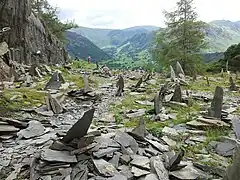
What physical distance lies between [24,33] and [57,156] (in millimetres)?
26744

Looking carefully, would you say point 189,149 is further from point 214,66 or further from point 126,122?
point 214,66

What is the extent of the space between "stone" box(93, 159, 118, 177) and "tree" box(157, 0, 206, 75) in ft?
86.0

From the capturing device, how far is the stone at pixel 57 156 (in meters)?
6.08

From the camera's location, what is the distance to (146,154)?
6.91 metres

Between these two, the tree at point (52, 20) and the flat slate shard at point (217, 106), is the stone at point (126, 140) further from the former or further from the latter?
the tree at point (52, 20)

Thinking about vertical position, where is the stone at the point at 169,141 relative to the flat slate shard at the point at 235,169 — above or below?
below

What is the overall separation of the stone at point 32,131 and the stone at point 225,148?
194 inches

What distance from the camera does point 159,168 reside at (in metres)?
6.08

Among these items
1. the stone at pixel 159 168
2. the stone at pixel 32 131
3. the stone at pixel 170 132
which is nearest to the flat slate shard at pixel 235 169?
the stone at pixel 159 168

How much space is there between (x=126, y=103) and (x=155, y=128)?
15.8 ft

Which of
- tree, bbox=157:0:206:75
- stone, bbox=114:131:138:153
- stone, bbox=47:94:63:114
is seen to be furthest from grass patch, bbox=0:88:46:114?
tree, bbox=157:0:206:75

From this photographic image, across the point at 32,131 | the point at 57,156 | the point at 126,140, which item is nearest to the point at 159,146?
the point at 126,140

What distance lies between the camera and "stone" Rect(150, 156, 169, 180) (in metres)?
5.84

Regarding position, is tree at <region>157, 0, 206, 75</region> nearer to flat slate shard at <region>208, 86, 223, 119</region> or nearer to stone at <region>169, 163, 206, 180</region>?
flat slate shard at <region>208, 86, 223, 119</region>
